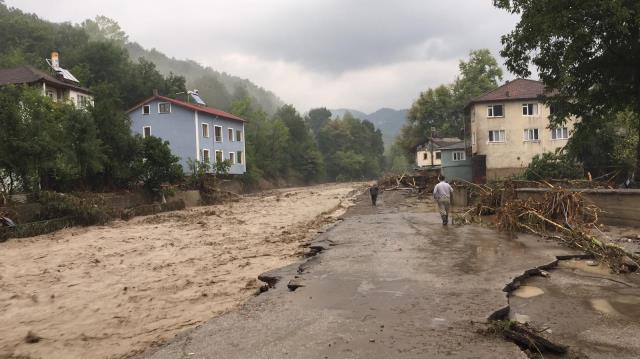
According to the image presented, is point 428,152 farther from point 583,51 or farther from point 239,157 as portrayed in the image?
point 583,51

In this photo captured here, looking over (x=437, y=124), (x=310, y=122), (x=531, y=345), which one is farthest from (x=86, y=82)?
(x=310, y=122)

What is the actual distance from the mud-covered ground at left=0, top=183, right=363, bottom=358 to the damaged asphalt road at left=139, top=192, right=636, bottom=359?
863mm

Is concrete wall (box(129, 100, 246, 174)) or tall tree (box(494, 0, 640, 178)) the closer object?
tall tree (box(494, 0, 640, 178))

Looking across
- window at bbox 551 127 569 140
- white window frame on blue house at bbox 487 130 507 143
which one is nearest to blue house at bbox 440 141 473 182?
white window frame on blue house at bbox 487 130 507 143

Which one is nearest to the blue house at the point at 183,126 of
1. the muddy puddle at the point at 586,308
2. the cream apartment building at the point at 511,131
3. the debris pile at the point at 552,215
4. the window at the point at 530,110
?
the cream apartment building at the point at 511,131

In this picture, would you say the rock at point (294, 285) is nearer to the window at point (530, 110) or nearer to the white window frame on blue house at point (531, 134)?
the white window frame on blue house at point (531, 134)

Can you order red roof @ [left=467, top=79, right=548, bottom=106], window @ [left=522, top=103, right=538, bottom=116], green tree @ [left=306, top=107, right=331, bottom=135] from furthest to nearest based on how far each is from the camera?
1. green tree @ [left=306, top=107, right=331, bottom=135]
2. window @ [left=522, top=103, right=538, bottom=116]
3. red roof @ [left=467, top=79, right=548, bottom=106]

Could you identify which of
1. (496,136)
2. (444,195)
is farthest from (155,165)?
(496,136)

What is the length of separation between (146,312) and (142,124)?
42792 mm

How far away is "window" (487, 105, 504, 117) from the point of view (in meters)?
46.5

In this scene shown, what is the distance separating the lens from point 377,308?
256 inches

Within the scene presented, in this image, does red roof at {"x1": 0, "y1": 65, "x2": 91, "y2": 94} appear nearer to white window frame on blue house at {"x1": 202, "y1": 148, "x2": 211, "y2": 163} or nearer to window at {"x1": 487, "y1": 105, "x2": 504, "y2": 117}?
white window frame on blue house at {"x1": 202, "y1": 148, "x2": 211, "y2": 163}

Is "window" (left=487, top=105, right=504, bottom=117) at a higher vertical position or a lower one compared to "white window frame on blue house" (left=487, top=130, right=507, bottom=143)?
higher

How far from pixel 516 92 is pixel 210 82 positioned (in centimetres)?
8322
